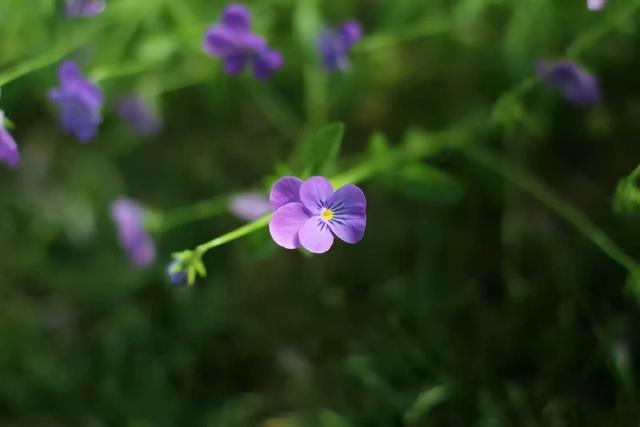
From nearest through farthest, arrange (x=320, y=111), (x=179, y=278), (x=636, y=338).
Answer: (x=179, y=278)
(x=636, y=338)
(x=320, y=111)

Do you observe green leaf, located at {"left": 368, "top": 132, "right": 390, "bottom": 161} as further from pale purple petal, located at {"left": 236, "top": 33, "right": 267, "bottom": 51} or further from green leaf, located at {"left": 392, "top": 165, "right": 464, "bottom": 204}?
pale purple petal, located at {"left": 236, "top": 33, "right": 267, "bottom": 51}

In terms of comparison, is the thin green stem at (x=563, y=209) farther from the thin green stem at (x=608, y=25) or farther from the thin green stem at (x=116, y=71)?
the thin green stem at (x=116, y=71)

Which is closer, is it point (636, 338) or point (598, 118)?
point (636, 338)

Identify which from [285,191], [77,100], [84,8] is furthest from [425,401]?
[84,8]

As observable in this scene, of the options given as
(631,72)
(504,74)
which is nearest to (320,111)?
(504,74)

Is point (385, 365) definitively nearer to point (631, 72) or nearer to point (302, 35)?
point (302, 35)

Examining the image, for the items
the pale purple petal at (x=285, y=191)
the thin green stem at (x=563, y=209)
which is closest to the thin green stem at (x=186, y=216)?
the pale purple petal at (x=285, y=191)
